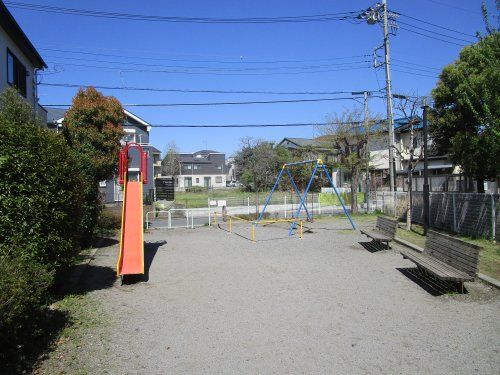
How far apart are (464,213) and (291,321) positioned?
11041mm

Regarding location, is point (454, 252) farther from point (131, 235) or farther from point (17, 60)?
point (17, 60)

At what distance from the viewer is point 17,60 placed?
17.6 metres

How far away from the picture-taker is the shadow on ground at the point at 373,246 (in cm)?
1250

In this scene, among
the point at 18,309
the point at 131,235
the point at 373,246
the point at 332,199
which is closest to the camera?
the point at 18,309

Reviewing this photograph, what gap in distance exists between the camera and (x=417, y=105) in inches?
699

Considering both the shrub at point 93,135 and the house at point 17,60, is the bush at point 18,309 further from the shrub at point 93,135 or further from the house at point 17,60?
the house at point 17,60

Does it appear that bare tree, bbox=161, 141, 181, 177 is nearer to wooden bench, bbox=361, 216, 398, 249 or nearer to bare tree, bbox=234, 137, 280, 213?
bare tree, bbox=234, 137, 280, 213

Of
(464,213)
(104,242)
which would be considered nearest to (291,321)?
(104,242)

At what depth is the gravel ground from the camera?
4.66 metres

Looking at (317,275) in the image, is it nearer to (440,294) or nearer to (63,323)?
(440,294)

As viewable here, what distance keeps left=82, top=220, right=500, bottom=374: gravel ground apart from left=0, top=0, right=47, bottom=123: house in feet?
27.0

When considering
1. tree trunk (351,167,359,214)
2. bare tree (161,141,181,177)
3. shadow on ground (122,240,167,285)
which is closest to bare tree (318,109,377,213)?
tree trunk (351,167,359,214)

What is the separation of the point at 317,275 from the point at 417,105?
37.0 ft

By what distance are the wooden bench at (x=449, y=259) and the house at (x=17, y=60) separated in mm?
11270
